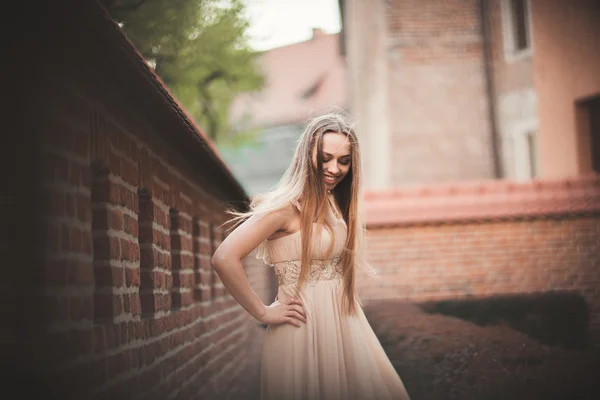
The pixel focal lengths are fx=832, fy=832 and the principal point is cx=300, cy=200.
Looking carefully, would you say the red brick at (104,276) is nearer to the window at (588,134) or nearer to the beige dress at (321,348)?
the beige dress at (321,348)

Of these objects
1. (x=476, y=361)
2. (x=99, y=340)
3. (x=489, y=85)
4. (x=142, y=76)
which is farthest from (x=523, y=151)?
(x=99, y=340)

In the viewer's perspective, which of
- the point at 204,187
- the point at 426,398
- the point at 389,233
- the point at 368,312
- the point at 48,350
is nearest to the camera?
the point at 48,350

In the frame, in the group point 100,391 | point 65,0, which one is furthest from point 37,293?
point 65,0

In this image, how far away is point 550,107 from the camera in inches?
588

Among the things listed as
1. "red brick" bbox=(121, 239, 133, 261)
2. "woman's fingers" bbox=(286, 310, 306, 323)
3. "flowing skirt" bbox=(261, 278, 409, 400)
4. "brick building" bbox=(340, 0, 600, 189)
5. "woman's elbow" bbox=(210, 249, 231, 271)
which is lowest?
"flowing skirt" bbox=(261, 278, 409, 400)

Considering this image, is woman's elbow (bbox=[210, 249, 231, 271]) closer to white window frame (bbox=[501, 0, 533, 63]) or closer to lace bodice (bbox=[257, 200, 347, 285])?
lace bodice (bbox=[257, 200, 347, 285])

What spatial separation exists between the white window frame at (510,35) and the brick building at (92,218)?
1233 centimetres

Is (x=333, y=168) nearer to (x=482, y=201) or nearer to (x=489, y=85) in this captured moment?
(x=482, y=201)

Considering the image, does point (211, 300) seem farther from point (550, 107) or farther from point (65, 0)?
point (550, 107)

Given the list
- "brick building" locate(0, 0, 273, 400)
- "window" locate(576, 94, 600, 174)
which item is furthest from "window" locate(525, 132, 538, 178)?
Answer: "brick building" locate(0, 0, 273, 400)

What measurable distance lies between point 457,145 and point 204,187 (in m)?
11.1

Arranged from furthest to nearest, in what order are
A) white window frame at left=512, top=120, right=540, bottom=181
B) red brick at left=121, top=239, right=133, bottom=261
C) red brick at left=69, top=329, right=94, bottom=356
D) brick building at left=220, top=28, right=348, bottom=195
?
brick building at left=220, top=28, right=348, bottom=195 < white window frame at left=512, top=120, right=540, bottom=181 < red brick at left=121, top=239, right=133, bottom=261 < red brick at left=69, top=329, right=94, bottom=356

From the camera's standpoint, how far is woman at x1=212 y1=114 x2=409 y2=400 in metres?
3.47

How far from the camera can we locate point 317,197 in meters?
3.53
